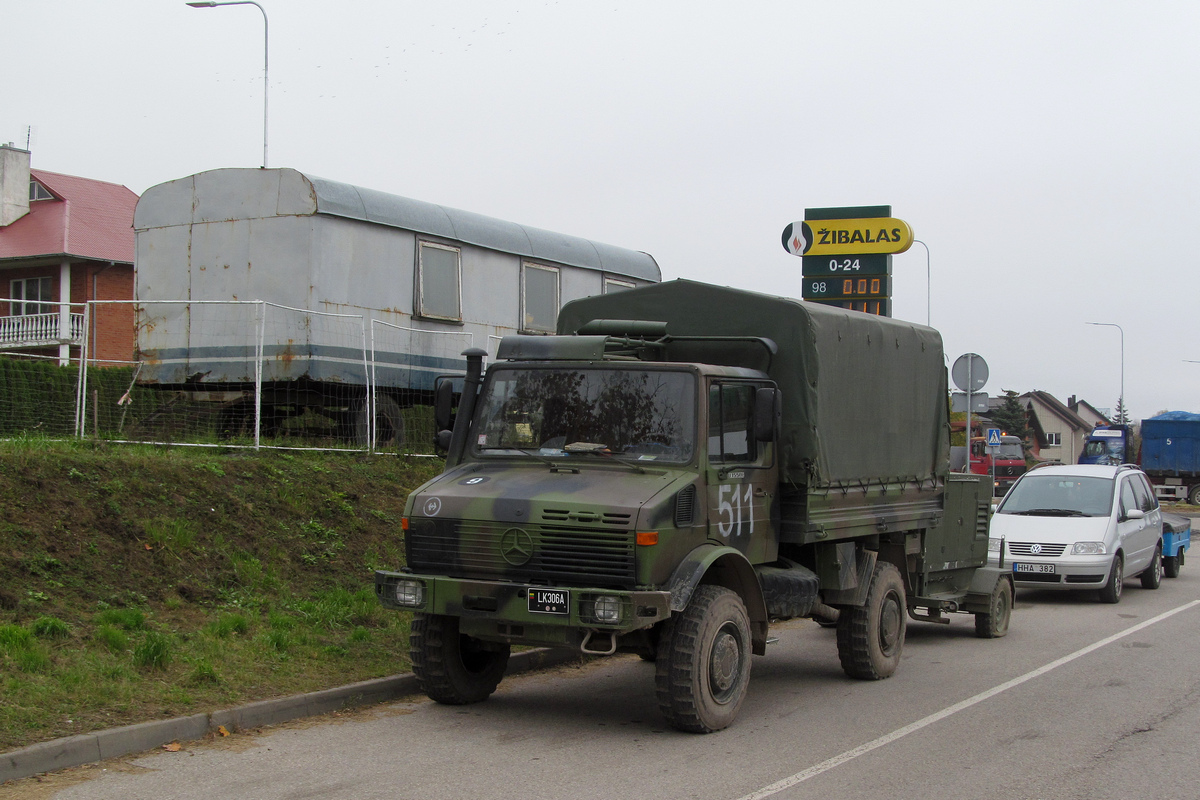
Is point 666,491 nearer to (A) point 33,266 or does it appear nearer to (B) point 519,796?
(B) point 519,796

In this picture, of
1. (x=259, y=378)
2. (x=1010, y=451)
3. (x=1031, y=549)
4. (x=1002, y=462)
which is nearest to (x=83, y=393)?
(x=259, y=378)

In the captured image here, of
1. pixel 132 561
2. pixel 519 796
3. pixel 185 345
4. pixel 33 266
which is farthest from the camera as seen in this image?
pixel 33 266

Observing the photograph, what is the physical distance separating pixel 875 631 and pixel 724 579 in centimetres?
218

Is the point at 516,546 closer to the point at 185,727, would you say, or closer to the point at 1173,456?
the point at 185,727

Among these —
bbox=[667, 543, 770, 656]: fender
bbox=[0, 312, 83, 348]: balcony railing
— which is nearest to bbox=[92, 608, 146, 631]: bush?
bbox=[667, 543, 770, 656]: fender

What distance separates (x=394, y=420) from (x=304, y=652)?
6806 millimetres

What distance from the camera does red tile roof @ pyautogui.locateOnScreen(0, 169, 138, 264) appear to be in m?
36.1

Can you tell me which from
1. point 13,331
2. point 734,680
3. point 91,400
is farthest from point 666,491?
point 13,331

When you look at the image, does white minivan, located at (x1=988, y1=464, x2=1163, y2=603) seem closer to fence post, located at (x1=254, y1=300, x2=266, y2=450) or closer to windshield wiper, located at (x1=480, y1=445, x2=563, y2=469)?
windshield wiper, located at (x1=480, y1=445, x2=563, y2=469)

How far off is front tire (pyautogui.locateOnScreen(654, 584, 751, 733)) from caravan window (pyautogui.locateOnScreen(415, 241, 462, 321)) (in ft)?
31.0

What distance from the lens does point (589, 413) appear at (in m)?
7.82

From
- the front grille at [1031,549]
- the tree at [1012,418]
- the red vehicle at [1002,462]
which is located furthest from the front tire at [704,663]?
the tree at [1012,418]

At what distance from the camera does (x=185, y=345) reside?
49.2 ft

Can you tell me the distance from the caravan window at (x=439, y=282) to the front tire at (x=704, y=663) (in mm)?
9447
